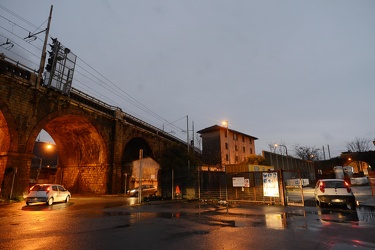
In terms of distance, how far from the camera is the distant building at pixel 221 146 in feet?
175

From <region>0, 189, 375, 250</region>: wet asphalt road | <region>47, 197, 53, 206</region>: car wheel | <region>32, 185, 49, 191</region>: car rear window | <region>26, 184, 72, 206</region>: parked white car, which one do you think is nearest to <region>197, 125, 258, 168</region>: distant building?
<region>26, 184, 72, 206</region>: parked white car

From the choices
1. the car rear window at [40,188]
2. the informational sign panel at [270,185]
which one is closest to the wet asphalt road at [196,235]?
the informational sign panel at [270,185]

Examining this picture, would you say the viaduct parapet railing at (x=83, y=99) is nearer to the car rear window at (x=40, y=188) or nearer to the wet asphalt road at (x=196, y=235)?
the car rear window at (x=40, y=188)

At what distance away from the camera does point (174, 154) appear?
2545 cm

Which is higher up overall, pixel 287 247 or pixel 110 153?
pixel 110 153

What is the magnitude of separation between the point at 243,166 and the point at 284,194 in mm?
14391

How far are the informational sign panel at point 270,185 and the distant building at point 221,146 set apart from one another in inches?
1395

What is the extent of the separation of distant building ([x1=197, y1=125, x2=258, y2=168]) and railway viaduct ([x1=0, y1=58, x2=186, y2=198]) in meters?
16.1

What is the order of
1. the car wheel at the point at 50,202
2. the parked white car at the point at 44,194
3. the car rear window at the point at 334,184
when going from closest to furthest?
the car rear window at the point at 334,184 < the parked white car at the point at 44,194 < the car wheel at the point at 50,202

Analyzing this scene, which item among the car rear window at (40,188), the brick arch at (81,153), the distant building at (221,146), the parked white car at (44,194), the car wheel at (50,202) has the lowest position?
the car wheel at (50,202)

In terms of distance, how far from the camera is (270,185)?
585 inches

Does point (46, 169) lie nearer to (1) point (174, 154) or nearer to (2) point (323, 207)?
(1) point (174, 154)

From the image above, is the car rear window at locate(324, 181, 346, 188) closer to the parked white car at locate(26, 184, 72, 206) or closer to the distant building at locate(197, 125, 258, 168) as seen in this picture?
the parked white car at locate(26, 184, 72, 206)


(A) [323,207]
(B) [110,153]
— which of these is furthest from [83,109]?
(A) [323,207]
